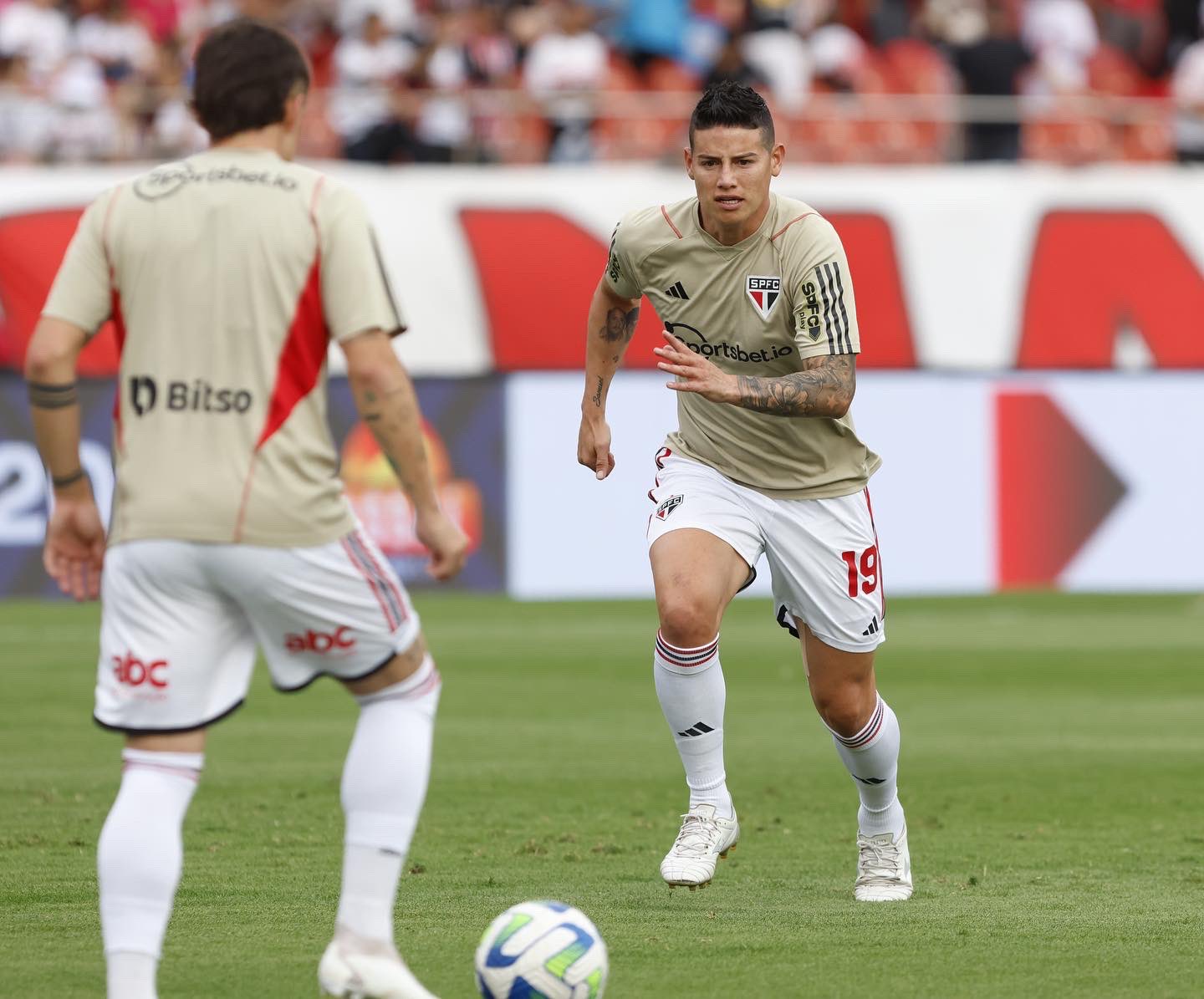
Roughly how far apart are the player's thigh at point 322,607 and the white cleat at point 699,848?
1.80 m

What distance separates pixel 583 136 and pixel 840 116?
2.47 meters

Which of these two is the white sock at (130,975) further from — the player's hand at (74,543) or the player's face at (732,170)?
the player's face at (732,170)

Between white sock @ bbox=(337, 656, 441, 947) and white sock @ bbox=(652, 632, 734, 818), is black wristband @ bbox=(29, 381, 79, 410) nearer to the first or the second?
white sock @ bbox=(337, 656, 441, 947)

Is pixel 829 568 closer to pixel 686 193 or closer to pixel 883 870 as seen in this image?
pixel 883 870

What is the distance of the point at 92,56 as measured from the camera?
61.8 ft

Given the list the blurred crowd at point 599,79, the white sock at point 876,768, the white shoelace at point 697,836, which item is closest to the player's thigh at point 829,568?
the white sock at point 876,768

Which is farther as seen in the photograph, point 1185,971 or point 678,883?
point 678,883

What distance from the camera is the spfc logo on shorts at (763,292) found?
6430 mm

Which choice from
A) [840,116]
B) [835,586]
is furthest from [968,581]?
[835,586]

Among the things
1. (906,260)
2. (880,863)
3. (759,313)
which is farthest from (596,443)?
(906,260)

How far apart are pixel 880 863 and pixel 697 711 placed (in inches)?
28.4

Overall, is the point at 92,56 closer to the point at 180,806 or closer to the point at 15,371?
the point at 15,371

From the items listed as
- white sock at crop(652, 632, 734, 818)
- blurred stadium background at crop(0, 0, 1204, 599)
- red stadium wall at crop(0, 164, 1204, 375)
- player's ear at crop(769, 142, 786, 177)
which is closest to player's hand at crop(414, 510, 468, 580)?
white sock at crop(652, 632, 734, 818)

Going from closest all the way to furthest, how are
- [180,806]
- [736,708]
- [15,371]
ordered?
1. [180,806]
2. [736,708]
3. [15,371]
